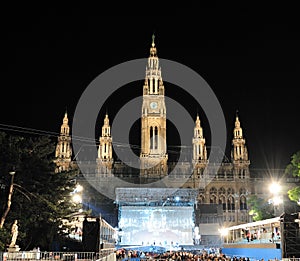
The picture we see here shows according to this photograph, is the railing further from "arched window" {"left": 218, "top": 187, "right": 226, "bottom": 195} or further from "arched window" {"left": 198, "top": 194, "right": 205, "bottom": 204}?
"arched window" {"left": 218, "top": 187, "right": 226, "bottom": 195}

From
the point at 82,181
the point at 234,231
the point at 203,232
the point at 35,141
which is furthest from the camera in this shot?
the point at 82,181

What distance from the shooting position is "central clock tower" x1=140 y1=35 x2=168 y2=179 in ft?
219

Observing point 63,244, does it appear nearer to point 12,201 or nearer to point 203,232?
point 12,201

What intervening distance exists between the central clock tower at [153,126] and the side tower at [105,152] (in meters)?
5.54

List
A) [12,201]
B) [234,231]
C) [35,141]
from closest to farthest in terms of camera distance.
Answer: [12,201]
[35,141]
[234,231]

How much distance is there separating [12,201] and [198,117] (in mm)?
54263

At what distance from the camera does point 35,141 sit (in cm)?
2386

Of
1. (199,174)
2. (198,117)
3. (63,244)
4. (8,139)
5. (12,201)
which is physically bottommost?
(63,244)

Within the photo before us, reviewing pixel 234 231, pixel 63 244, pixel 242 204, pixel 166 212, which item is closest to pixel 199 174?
pixel 242 204

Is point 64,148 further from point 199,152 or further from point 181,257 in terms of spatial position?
point 181,257

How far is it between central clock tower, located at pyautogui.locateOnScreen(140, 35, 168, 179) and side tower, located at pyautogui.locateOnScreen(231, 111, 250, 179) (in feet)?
38.7

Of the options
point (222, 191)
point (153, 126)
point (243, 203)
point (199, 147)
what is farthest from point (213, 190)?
point (153, 126)

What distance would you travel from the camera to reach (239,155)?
6900 cm

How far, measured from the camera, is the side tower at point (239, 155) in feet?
221
